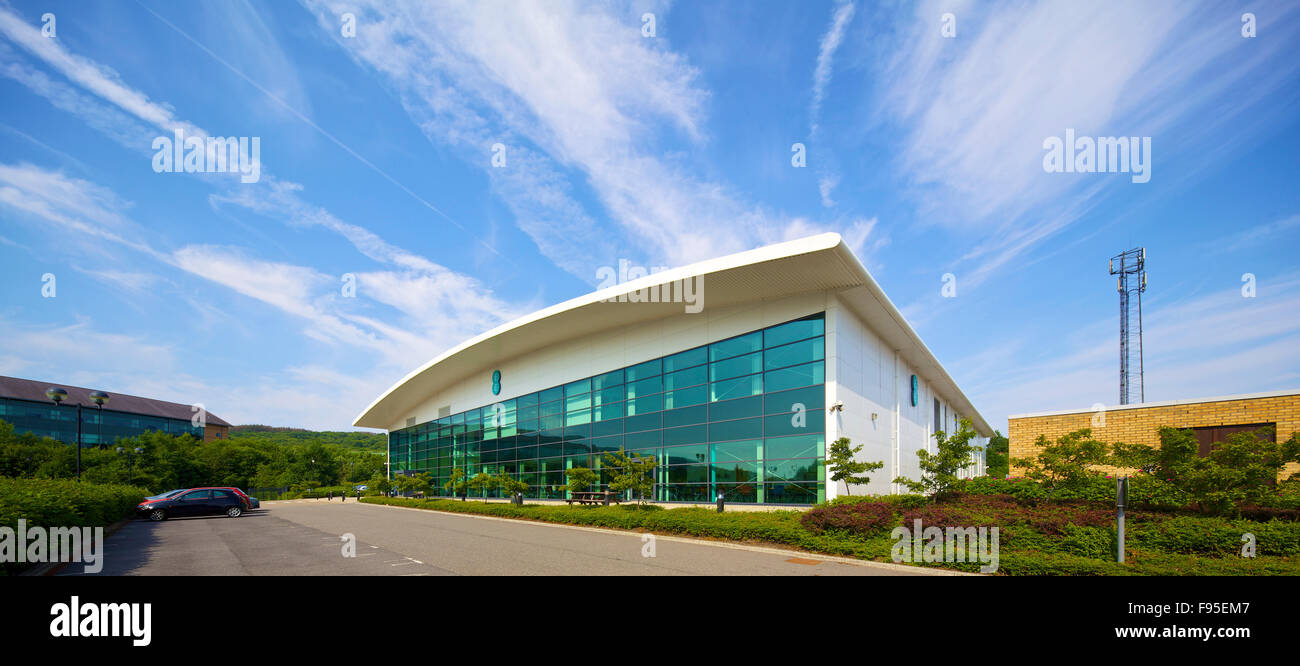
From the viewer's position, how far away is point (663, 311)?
86.7 feet

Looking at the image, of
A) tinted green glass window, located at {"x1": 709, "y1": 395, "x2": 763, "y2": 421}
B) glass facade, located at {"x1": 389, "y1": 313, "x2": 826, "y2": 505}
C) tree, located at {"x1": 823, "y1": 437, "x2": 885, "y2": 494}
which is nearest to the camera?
tree, located at {"x1": 823, "y1": 437, "x2": 885, "y2": 494}

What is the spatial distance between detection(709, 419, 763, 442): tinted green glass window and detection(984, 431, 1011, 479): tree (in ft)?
34.0

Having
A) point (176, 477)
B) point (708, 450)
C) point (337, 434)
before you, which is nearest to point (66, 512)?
point (708, 450)

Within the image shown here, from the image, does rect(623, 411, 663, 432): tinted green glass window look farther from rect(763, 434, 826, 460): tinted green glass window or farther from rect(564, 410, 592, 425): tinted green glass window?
rect(763, 434, 826, 460): tinted green glass window

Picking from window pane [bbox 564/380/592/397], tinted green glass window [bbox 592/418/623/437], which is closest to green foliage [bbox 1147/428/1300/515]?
tinted green glass window [bbox 592/418/623/437]

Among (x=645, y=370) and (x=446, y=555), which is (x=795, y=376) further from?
(x=446, y=555)

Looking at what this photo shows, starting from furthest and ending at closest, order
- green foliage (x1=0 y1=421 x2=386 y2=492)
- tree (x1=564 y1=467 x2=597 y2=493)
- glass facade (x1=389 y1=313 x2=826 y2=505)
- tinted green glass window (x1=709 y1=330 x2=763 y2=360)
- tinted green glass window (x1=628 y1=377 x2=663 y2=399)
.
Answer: green foliage (x1=0 y1=421 x2=386 y2=492) < tinted green glass window (x1=628 y1=377 x2=663 y2=399) < tree (x1=564 y1=467 x2=597 y2=493) < tinted green glass window (x1=709 y1=330 x2=763 y2=360) < glass facade (x1=389 y1=313 x2=826 y2=505)

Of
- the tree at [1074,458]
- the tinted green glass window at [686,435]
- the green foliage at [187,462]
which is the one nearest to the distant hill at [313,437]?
the green foliage at [187,462]

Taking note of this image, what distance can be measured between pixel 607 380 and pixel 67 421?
102364 mm

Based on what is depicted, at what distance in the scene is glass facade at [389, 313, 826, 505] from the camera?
22.0 metres

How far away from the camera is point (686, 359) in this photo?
26.2m

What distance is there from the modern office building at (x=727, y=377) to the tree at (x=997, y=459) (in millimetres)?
7055

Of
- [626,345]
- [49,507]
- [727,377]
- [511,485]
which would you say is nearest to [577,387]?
[626,345]
